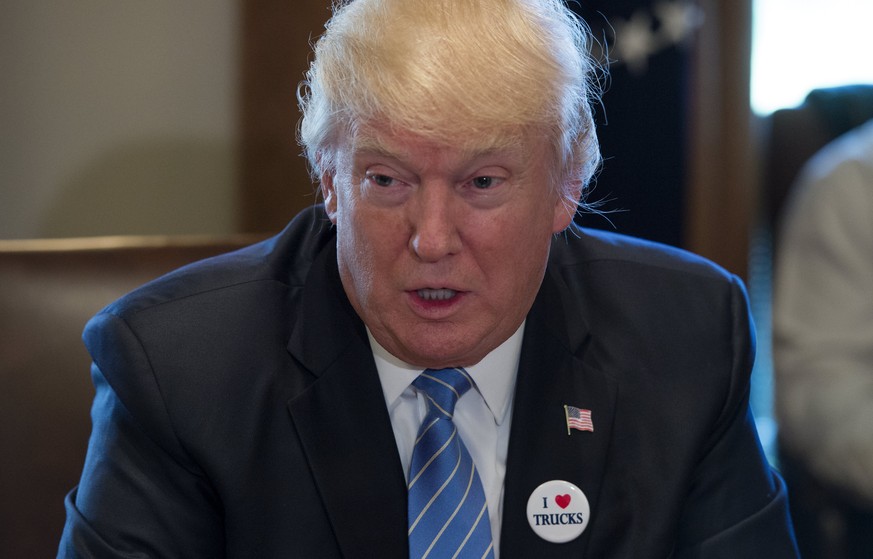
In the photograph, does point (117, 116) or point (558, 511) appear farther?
point (117, 116)

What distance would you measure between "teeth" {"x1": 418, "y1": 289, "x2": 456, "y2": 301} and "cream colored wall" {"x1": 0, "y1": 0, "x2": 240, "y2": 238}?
976mm

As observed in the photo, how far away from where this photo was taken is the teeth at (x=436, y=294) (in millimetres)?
1376

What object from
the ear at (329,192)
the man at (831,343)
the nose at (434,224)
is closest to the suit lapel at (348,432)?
the ear at (329,192)

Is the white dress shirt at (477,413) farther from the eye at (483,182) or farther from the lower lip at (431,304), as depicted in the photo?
the eye at (483,182)

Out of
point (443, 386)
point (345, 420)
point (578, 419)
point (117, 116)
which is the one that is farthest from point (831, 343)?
point (117, 116)

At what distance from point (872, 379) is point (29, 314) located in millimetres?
1756

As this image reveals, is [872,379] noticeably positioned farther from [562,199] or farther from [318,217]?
[318,217]

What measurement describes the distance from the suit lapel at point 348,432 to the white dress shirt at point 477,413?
1.3 inches

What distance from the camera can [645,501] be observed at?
151cm

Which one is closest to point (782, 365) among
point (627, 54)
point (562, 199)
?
point (627, 54)

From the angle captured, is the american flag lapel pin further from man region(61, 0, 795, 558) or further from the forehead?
the forehead

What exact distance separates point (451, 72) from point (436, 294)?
0.94 ft

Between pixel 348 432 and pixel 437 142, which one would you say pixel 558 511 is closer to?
pixel 348 432

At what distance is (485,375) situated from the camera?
59.9 inches
